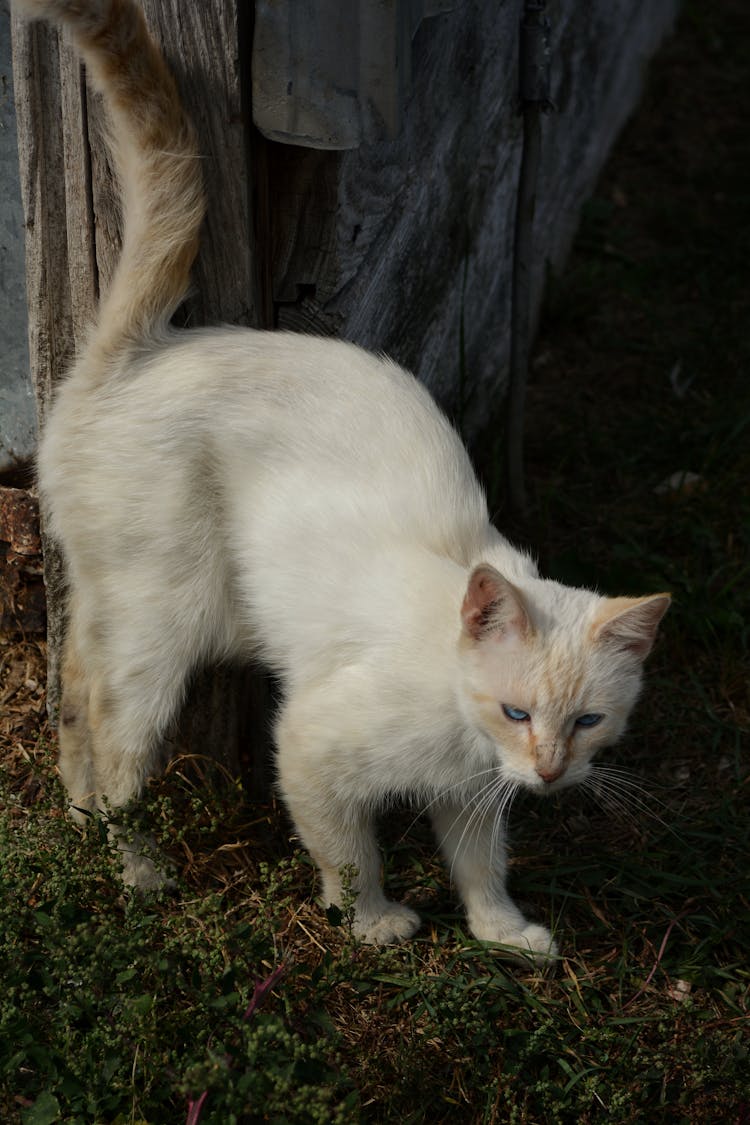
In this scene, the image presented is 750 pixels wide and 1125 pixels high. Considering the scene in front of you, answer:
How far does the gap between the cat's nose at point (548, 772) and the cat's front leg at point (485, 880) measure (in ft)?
1.31

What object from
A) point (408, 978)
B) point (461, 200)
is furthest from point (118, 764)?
point (461, 200)

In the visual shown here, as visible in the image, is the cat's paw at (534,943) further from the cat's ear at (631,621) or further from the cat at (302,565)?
the cat's ear at (631,621)

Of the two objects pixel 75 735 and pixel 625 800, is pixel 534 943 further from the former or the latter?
pixel 75 735

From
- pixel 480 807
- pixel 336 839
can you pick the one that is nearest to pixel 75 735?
pixel 336 839

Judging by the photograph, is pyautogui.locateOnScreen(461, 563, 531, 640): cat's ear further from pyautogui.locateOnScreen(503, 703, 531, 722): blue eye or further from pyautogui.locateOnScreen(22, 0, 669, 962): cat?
pyautogui.locateOnScreen(503, 703, 531, 722): blue eye

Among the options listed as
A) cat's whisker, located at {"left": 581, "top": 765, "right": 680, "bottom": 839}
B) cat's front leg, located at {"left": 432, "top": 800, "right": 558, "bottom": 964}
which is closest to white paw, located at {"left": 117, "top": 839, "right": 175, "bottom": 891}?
cat's front leg, located at {"left": 432, "top": 800, "right": 558, "bottom": 964}

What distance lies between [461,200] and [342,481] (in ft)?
4.53

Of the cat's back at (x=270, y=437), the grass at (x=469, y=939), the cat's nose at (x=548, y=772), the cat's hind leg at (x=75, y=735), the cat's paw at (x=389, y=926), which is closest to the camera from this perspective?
the grass at (x=469, y=939)

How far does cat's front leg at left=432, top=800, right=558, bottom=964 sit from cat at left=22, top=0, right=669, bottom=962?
0.12ft

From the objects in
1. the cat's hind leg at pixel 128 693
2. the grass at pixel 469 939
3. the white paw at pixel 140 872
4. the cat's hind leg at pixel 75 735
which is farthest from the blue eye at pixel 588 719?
the cat's hind leg at pixel 75 735

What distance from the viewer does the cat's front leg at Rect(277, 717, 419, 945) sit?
2416mm

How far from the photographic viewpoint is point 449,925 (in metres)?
2.71

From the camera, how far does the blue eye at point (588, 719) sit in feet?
7.50

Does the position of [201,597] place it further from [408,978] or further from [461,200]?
[461,200]
